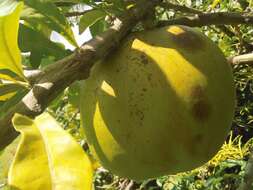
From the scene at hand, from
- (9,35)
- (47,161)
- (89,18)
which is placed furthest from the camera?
(89,18)

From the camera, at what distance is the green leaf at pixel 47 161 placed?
0.54 m

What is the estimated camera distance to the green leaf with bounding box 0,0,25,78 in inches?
28.3

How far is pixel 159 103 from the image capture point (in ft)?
2.75

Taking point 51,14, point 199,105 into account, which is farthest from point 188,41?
point 51,14

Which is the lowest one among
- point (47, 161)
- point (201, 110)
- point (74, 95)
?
point (74, 95)

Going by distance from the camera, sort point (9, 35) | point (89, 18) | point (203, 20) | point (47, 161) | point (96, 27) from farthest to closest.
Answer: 1. point (96, 27)
2. point (89, 18)
3. point (203, 20)
4. point (9, 35)
5. point (47, 161)

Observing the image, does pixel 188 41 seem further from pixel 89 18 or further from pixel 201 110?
pixel 89 18

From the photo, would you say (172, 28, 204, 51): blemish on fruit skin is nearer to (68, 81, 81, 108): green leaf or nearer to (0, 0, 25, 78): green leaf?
(0, 0, 25, 78): green leaf

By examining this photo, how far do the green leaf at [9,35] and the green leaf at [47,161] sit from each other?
0.15m

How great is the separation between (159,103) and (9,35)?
0.24 meters

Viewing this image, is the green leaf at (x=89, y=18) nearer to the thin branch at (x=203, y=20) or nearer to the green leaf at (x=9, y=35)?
the thin branch at (x=203, y=20)

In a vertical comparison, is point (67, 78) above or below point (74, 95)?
above

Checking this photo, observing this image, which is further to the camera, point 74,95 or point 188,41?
point 74,95

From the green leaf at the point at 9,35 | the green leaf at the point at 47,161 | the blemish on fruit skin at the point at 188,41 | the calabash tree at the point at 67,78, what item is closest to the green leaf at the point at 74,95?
the calabash tree at the point at 67,78
